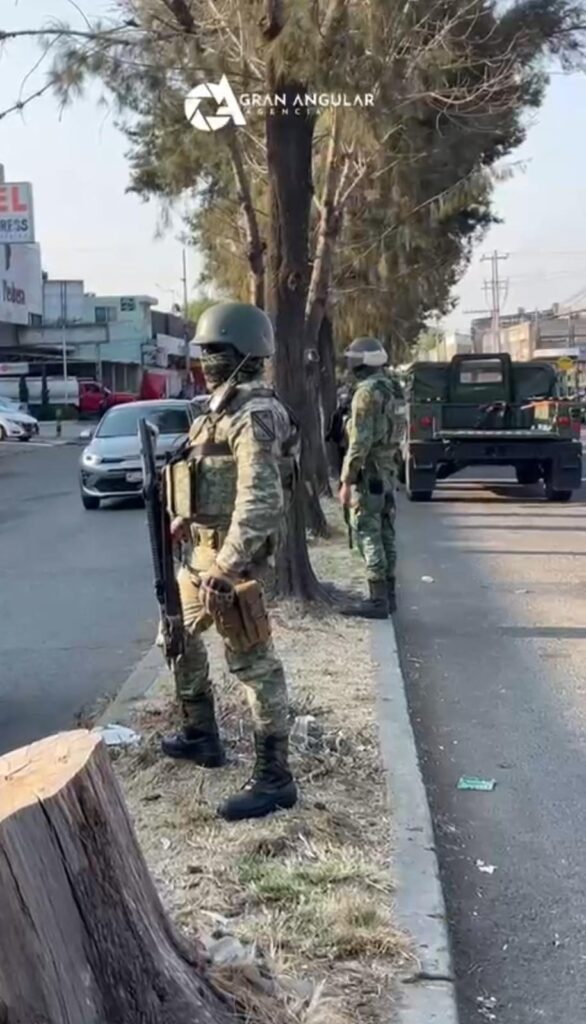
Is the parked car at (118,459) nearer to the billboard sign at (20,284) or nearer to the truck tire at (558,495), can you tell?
the truck tire at (558,495)

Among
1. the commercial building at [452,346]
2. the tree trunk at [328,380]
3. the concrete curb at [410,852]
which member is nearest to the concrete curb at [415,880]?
the concrete curb at [410,852]

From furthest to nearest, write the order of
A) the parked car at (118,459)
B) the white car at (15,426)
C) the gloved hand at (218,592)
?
the white car at (15,426)
the parked car at (118,459)
the gloved hand at (218,592)

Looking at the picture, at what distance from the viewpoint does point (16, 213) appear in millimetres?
36469

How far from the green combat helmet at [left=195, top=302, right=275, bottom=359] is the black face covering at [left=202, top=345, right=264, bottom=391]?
0.06ft

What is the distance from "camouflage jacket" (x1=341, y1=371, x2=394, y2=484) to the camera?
8.05 m

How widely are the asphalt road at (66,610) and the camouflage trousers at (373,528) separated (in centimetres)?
152

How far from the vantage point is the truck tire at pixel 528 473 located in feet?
59.4

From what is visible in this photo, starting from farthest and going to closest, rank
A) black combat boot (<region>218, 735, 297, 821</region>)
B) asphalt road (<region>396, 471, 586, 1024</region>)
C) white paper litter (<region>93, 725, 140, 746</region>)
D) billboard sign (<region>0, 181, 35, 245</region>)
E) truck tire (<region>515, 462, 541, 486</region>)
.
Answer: billboard sign (<region>0, 181, 35, 245</region>) < truck tire (<region>515, 462, 541, 486</region>) < white paper litter (<region>93, 725, 140, 746</region>) < black combat boot (<region>218, 735, 297, 821</region>) < asphalt road (<region>396, 471, 586, 1024</region>)

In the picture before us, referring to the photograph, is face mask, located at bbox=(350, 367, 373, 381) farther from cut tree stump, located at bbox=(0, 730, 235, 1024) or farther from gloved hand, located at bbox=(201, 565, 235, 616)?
cut tree stump, located at bbox=(0, 730, 235, 1024)

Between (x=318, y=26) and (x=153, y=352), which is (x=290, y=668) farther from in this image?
(x=153, y=352)

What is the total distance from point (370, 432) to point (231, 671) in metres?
3.84

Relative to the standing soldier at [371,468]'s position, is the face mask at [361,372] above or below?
above

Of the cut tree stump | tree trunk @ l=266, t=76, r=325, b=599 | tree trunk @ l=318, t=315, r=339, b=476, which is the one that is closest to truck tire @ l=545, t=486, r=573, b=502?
tree trunk @ l=318, t=315, r=339, b=476

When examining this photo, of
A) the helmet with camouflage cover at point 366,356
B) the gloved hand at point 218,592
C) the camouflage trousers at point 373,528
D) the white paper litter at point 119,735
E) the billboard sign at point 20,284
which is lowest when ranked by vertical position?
the white paper litter at point 119,735
